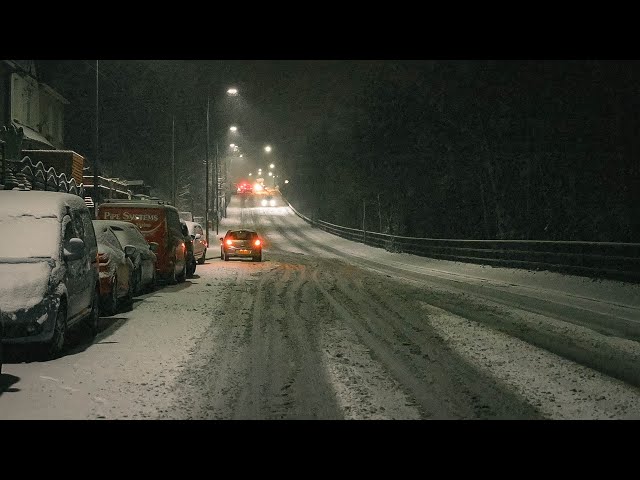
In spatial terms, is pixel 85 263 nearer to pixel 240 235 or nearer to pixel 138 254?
pixel 138 254

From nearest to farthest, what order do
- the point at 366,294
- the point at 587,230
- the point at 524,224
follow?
the point at 366,294 < the point at 587,230 < the point at 524,224

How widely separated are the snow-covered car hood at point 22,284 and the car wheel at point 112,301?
163 inches

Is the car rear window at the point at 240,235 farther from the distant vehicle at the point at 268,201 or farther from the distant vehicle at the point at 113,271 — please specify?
the distant vehicle at the point at 268,201

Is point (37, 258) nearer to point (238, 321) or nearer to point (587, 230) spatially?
point (238, 321)

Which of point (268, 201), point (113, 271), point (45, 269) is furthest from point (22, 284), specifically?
point (268, 201)

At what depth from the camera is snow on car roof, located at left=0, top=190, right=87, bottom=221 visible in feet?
35.0

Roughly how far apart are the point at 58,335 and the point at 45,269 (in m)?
0.84

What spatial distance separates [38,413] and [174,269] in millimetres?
14213

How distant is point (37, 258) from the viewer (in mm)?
9891

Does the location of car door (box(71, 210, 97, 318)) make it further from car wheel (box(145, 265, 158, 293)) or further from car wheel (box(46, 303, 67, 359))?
car wheel (box(145, 265, 158, 293))

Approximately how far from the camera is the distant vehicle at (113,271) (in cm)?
1359

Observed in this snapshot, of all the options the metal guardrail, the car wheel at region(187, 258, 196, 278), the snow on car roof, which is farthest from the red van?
the metal guardrail

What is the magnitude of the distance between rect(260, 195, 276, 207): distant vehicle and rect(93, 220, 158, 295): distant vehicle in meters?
109
